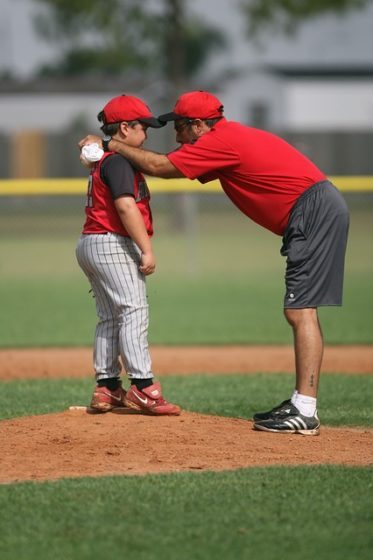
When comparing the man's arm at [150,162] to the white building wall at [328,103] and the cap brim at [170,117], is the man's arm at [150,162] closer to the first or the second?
the cap brim at [170,117]

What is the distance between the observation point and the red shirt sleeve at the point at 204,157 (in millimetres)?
5996

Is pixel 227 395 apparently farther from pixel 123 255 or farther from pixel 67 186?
pixel 67 186

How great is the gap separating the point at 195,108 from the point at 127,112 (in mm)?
366

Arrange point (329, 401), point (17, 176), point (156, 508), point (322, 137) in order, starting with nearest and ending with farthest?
point (156, 508) < point (329, 401) < point (322, 137) < point (17, 176)

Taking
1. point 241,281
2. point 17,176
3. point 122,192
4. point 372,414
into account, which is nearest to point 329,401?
point 372,414

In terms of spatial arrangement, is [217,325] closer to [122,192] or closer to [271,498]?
[122,192]

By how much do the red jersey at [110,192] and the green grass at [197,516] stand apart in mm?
1579

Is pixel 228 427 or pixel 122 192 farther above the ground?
pixel 122 192

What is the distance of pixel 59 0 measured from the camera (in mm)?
30094

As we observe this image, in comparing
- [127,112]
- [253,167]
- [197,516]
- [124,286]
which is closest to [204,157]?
[253,167]

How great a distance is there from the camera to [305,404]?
6.18 meters

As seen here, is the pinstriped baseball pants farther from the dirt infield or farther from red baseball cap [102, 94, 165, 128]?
red baseball cap [102, 94, 165, 128]

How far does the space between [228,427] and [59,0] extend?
25.4 m

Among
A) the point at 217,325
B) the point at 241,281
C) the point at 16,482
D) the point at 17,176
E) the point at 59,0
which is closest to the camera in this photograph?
the point at 16,482
